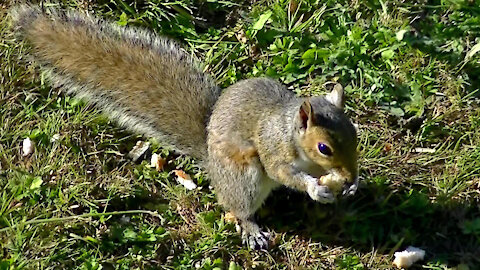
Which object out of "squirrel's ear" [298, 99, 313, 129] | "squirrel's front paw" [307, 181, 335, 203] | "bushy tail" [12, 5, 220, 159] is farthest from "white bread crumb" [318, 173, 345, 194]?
"bushy tail" [12, 5, 220, 159]

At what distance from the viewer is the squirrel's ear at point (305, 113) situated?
2432 millimetres

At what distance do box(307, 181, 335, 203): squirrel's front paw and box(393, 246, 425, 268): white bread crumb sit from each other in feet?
1.07

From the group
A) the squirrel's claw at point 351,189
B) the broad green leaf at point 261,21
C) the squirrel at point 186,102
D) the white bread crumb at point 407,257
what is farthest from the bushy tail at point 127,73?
the white bread crumb at point 407,257

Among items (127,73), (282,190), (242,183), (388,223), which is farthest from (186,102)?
(388,223)

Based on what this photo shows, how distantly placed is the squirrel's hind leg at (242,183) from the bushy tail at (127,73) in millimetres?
131

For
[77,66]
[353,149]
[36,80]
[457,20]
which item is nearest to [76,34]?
[77,66]

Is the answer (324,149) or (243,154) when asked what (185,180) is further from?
(324,149)

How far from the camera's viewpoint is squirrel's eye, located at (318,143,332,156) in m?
2.45

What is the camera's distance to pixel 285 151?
8.54 ft

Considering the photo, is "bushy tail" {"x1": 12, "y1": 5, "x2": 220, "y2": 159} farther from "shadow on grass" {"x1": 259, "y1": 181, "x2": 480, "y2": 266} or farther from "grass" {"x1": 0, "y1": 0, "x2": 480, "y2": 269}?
"shadow on grass" {"x1": 259, "y1": 181, "x2": 480, "y2": 266}

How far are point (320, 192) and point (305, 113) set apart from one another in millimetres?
288

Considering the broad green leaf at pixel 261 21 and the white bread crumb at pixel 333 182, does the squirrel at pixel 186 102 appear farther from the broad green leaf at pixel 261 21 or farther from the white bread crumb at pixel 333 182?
the broad green leaf at pixel 261 21

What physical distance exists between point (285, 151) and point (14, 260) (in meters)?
0.96

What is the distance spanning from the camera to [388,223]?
111 inches
